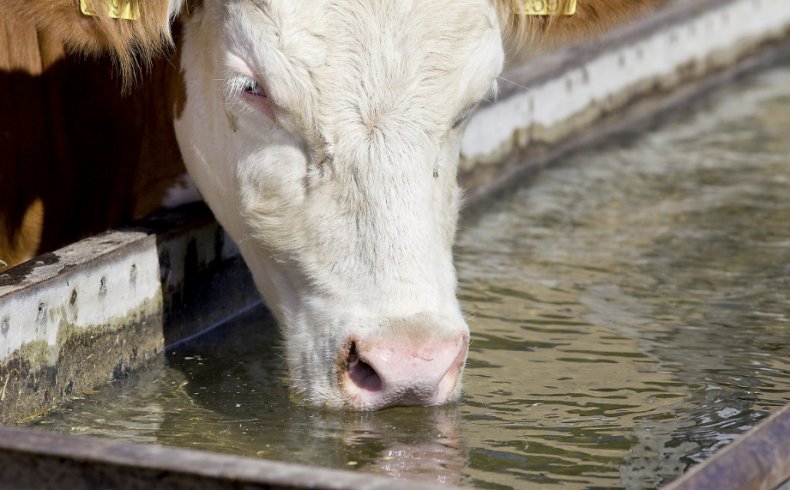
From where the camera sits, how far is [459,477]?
10.3 ft

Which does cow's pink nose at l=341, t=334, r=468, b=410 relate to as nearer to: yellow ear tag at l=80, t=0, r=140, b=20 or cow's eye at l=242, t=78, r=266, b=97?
cow's eye at l=242, t=78, r=266, b=97

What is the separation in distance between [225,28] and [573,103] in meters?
3.69

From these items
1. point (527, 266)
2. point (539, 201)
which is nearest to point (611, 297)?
point (527, 266)

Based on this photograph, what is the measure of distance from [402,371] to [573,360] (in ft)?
3.76

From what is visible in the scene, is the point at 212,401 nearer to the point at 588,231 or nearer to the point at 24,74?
the point at 24,74

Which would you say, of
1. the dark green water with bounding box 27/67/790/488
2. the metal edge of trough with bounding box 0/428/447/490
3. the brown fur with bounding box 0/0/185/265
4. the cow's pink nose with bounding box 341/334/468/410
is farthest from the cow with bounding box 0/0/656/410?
the metal edge of trough with bounding box 0/428/447/490

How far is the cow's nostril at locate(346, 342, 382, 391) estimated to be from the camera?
3137mm

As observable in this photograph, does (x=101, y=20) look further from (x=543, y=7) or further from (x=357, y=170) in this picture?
(x=543, y=7)

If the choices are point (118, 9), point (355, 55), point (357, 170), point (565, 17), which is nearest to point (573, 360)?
point (565, 17)

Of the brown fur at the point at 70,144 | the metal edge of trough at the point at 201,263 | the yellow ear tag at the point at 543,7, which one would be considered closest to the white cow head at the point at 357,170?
the yellow ear tag at the point at 543,7

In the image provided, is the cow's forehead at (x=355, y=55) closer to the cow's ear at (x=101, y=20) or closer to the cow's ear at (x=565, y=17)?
the cow's ear at (x=101, y=20)

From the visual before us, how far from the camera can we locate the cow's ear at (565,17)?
157 inches

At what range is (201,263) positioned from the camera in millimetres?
4332

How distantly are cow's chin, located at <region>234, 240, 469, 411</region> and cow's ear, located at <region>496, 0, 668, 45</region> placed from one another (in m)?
1.04
